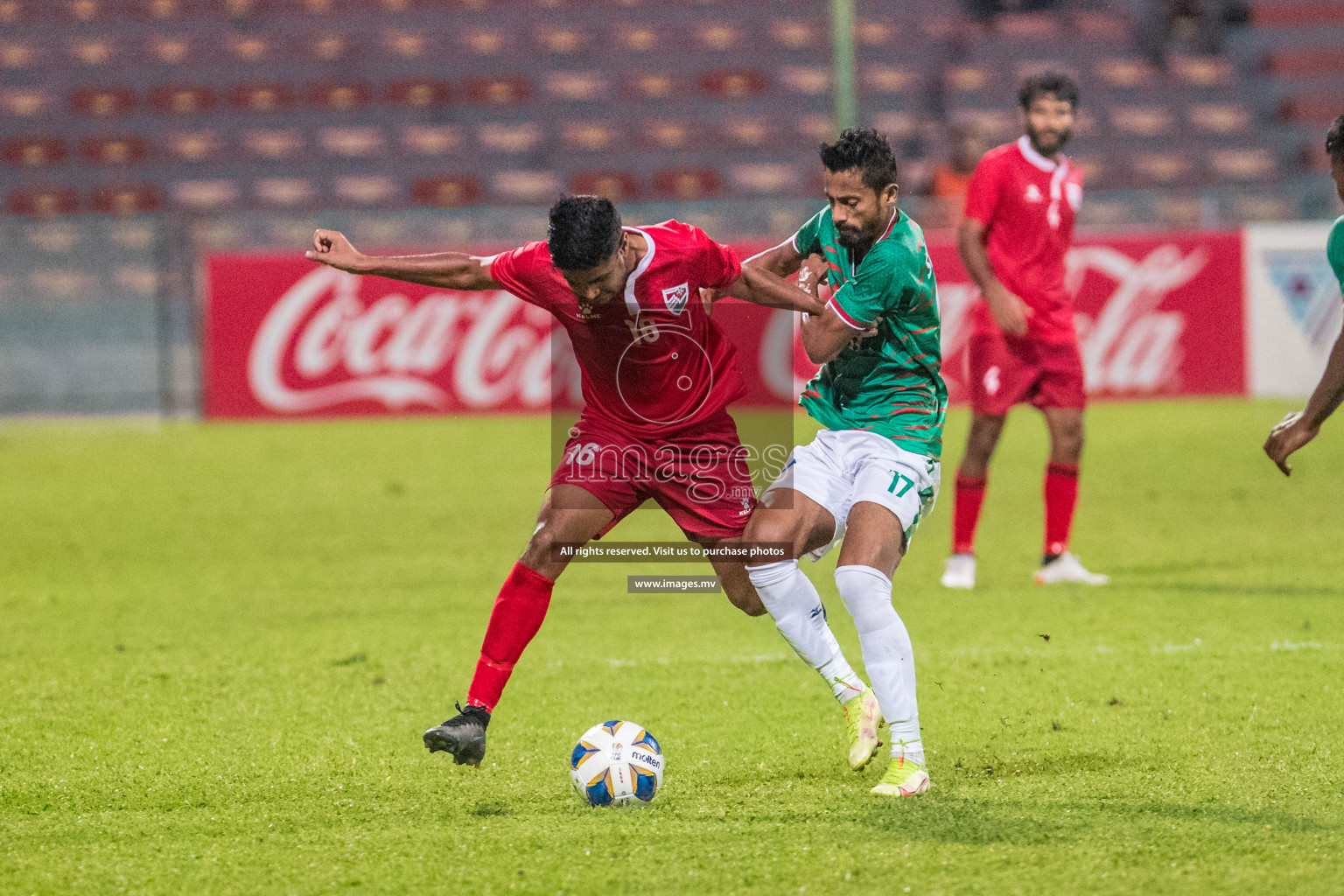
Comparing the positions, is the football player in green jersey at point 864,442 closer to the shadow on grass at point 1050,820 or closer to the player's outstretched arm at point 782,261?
the player's outstretched arm at point 782,261

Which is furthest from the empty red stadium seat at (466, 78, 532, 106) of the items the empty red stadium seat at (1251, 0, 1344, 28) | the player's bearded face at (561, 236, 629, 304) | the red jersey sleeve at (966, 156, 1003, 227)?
the player's bearded face at (561, 236, 629, 304)

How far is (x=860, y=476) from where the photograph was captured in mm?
4238

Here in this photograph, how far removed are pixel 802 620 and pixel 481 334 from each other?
1014 centimetres

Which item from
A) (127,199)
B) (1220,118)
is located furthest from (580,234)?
(1220,118)

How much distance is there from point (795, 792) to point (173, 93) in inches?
703

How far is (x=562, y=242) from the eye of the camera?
3939 millimetres

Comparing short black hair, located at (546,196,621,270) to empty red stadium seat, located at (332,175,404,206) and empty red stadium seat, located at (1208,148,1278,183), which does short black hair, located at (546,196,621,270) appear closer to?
empty red stadium seat, located at (332,175,404,206)

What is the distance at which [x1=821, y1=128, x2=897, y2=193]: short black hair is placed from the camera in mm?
4027

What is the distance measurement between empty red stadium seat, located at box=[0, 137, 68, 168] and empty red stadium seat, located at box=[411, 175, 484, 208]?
15.0 feet

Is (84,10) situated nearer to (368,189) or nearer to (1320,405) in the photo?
(368,189)

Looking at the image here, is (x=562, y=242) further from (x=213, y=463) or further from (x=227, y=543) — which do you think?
(x=213, y=463)

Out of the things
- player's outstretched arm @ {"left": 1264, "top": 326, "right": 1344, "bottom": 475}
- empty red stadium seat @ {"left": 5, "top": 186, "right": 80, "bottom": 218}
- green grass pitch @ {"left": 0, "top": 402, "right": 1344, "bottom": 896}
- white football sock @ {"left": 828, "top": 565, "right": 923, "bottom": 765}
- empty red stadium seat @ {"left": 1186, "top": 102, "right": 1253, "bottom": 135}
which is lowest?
green grass pitch @ {"left": 0, "top": 402, "right": 1344, "bottom": 896}

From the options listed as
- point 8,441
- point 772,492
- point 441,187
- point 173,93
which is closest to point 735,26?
point 441,187

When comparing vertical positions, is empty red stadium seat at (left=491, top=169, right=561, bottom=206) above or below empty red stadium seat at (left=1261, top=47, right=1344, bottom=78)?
below
